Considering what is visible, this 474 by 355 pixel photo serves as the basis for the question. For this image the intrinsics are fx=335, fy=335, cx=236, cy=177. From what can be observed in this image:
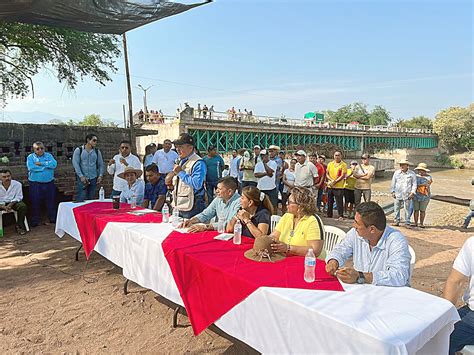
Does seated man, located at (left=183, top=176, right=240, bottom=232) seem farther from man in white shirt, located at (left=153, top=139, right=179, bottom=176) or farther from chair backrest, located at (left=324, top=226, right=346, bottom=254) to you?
man in white shirt, located at (left=153, top=139, right=179, bottom=176)

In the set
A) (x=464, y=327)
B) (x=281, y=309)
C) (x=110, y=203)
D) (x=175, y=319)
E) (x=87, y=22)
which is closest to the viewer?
(x=281, y=309)

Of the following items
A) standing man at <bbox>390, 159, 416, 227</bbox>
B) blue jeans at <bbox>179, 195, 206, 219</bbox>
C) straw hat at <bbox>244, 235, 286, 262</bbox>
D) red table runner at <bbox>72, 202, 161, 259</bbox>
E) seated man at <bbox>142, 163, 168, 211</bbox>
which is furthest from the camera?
standing man at <bbox>390, 159, 416, 227</bbox>

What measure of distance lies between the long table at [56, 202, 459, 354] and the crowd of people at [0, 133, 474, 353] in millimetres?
235

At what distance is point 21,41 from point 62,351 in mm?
9590

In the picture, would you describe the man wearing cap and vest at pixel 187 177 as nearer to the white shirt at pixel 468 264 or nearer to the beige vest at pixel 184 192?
the beige vest at pixel 184 192

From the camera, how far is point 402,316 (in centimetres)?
164

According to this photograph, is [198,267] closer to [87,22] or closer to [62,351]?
[62,351]

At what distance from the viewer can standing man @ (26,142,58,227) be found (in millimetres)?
6066

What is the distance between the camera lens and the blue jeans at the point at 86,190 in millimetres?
6512

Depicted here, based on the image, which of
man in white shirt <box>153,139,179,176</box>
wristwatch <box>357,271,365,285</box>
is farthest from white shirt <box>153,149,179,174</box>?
wristwatch <box>357,271,365,285</box>

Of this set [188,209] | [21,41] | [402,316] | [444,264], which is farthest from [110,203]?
[21,41]

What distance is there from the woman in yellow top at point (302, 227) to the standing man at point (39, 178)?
16.9 feet

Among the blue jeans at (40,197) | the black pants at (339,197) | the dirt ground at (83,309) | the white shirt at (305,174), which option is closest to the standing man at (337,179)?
the black pants at (339,197)

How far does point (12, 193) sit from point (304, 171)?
567 centimetres
